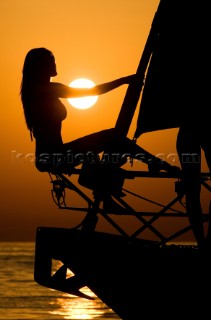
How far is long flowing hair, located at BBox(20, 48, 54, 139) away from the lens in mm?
7250

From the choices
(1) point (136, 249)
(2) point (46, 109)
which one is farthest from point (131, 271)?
(2) point (46, 109)

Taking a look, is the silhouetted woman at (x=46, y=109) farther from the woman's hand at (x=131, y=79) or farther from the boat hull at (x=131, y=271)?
the boat hull at (x=131, y=271)

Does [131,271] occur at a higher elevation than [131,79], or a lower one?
lower

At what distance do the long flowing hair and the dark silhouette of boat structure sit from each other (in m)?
0.83

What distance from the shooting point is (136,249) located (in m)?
5.82

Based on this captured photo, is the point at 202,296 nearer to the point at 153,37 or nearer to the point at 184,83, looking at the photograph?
the point at 184,83

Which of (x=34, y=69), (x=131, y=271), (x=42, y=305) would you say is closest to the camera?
(x=131, y=271)

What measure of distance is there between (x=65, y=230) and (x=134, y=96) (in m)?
1.50

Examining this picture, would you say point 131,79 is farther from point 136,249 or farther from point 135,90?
point 136,249

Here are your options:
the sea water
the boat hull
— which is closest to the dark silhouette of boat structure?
the boat hull

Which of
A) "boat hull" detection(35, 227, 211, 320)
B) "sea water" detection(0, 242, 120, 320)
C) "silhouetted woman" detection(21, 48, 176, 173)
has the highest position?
"silhouetted woman" detection(21, 48, 176, 173)

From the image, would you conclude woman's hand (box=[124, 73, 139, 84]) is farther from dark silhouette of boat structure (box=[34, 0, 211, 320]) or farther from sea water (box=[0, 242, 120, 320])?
sea water (box=[0, 242, 120, 320])

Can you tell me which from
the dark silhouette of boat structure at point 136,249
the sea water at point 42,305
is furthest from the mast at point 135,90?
the sea water at point 42,305

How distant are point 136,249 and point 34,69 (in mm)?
2338
